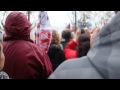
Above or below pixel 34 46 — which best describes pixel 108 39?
above

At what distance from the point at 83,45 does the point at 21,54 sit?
815 millimetres

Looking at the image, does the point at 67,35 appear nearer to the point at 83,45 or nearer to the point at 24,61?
the point at 83,45

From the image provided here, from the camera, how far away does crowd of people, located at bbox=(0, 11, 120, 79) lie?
0.84 meters

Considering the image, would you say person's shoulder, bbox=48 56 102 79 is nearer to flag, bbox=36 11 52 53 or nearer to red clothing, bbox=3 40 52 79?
red clothing, bbox=3 40 52 79

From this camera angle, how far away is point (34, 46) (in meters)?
2.55

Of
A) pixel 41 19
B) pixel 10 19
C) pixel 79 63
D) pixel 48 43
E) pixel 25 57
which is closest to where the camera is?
pixel 79 63

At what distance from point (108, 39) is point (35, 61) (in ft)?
5.47

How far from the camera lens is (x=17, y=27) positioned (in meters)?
2.63

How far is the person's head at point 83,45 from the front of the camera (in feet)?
10.0

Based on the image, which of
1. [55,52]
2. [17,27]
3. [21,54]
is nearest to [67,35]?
[55,52]

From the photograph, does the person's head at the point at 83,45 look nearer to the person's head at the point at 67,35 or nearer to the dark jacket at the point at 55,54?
the dark jacket at the point at 55,54

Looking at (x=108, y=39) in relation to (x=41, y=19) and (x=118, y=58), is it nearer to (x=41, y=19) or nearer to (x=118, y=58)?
(x=118, y=58)
